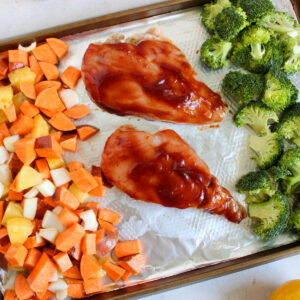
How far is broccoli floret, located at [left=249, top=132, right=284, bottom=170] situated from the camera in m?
2.56

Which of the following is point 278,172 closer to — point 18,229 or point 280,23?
point 280,23

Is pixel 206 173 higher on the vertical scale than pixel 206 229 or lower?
higher

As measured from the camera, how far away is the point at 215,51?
263cm

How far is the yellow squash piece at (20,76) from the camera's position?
250 centimetres

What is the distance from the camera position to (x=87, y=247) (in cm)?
237

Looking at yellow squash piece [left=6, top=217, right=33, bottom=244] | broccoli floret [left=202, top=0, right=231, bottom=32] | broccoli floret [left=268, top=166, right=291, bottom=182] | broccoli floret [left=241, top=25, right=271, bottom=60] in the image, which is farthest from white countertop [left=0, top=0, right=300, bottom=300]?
yellow squash piece [left=6, top=217, right=33, bottom=244]

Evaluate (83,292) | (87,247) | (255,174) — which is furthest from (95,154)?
(255,174)

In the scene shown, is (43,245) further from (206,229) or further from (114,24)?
(114,24)

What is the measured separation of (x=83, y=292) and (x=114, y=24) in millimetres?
1928

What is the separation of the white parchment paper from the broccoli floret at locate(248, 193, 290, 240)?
0.10 m

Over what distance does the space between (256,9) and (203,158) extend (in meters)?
1.13

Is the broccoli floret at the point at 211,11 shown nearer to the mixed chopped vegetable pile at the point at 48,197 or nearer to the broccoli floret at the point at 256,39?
the broccoli floret at the point at 256,39

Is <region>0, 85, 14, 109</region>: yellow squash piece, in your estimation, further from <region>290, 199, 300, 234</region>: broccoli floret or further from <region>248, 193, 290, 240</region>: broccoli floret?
<region>290, 199, 300, 234</region>: broccoli floret

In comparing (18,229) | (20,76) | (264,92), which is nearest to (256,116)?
(264,92)
